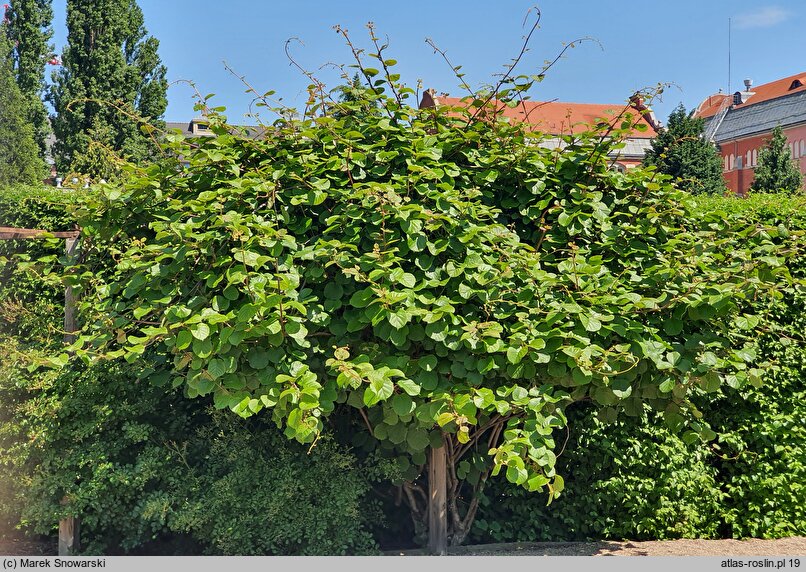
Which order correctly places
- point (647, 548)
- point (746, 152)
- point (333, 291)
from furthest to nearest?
point (746, 152) → point (647, 548) → point (333, 291)

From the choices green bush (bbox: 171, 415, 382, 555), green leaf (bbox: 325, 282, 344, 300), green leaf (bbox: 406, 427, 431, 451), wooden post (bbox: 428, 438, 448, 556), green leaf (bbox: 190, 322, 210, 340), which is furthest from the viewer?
wooden post (bbox: 428, 438, 448, 556)

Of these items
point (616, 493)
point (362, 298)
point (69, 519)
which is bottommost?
point (69, 519)

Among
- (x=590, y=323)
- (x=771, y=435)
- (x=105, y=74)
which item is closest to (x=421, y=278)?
(x=590, y=323)

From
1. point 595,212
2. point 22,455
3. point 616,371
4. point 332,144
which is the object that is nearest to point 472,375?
point 616,371

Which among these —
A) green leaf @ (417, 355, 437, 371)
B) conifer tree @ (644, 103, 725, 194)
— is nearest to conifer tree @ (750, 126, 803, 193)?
conifer tree @ (644, 103, 725, 194)

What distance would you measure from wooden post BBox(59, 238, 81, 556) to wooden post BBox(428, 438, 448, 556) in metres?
2.21

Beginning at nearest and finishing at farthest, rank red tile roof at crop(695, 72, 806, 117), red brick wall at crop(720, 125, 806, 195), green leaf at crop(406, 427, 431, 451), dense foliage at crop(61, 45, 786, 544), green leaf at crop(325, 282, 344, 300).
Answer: dense foliage at crop(61, 45, 786, 544) < green leaf at crop(325, 282, 344, 300) < green leaf at crop(406, 427, 431, 451) < red brick wall at crop(720, 125, 806, 195) < red tile roof at crop(695, 72, 806, 117)

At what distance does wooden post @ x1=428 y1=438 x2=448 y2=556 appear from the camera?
4449 mm

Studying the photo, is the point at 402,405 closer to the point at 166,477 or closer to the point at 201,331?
the point at 201,331

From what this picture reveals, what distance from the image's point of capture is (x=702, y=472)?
5070mm

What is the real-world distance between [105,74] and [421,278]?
62.3 feet

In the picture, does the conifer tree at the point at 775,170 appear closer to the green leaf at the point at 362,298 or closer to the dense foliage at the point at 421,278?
the dense foliage at the point at 421,278

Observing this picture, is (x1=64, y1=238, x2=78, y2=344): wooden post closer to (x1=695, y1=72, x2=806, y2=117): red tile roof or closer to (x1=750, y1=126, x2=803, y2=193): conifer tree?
(x1=750, y1=126, x2=803, y2=193): conifer tree

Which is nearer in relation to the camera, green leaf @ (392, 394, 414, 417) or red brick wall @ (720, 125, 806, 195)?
green leaf @ (392, 394, 414, 417)
